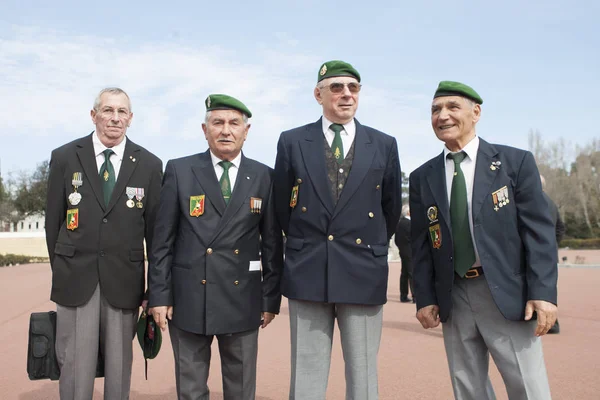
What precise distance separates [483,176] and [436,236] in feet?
1.53

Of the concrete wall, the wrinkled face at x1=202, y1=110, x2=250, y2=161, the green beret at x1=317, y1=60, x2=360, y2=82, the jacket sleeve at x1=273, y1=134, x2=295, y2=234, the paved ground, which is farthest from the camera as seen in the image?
the concrete wall

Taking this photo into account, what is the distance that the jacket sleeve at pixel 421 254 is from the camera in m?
3.69

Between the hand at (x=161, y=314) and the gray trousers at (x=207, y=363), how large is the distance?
3.2 inches

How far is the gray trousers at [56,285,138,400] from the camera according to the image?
12.5 ft

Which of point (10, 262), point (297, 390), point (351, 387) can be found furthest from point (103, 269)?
point (10, 262)

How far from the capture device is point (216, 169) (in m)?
4.03

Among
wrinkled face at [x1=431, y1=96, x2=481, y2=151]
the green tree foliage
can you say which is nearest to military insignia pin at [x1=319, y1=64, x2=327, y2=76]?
wrinkled face at [x1=431, y1=96, x2=481, y2=151]

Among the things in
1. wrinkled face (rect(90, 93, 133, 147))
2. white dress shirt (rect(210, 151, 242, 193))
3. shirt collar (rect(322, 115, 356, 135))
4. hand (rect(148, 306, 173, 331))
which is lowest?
hand (rect(148, 306, 173, 331))

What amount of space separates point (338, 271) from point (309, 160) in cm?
71

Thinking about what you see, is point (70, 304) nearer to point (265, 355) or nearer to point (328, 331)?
point (328, 331)

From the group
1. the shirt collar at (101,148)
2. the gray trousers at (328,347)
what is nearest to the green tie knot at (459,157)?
the gray trousers at (328,347)

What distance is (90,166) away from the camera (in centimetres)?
400

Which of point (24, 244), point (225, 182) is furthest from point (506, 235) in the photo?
point (24, 244)

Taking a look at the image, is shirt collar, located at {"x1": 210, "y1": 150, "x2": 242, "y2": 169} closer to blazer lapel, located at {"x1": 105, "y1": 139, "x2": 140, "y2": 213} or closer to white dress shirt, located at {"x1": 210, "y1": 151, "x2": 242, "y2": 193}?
white dress shirt, located at {"x1": 210, "y1": 151, "x2": 242, "y2": 193}
